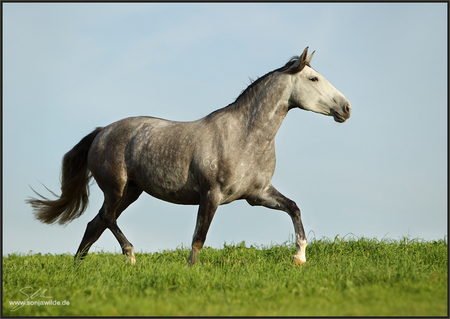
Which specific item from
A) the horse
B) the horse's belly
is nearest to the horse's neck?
the horse

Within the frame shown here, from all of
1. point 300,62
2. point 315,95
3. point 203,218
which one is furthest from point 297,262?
point 300,62

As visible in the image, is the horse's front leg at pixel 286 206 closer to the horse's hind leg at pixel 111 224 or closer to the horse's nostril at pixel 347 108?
the horse's nostril at pixel 347 108

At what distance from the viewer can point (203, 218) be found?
5902 mm

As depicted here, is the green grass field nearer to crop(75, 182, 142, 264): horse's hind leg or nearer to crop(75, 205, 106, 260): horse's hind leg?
crop(75, 182, 142, 264): horse's hind leg

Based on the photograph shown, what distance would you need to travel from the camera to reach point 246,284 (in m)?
4.83

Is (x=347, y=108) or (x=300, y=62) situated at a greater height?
(x=300, y=62)

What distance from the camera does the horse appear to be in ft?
19.6

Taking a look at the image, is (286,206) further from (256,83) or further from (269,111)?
(256,83)

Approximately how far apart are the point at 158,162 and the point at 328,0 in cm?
329

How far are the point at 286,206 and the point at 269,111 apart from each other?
4.58ft

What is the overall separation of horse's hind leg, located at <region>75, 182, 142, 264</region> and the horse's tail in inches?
26.4

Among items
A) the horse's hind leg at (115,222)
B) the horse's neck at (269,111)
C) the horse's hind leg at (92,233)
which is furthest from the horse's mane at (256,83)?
the horse's hind leg at (92,233)

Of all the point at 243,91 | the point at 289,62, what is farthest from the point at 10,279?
the point at 289,62

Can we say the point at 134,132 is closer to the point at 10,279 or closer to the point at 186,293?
the point at 10,279
